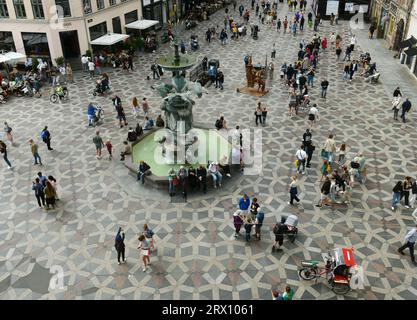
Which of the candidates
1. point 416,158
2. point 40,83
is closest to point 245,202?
point 416,158

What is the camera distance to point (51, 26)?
28.3 metres

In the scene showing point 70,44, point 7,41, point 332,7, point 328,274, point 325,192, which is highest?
point 7,41

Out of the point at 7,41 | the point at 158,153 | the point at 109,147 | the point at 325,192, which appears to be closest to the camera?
the point at 325,192

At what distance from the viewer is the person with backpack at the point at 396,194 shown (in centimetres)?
1451

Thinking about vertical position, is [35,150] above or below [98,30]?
below

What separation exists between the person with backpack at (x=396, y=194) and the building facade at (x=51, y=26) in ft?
79.9

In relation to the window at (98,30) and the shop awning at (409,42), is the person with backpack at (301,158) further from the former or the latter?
the window at (98,30)

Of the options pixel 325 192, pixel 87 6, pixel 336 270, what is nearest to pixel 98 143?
pixel 325 192

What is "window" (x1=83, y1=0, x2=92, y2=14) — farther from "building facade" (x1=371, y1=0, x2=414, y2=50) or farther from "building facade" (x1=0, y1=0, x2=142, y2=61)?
"building facade" (x1=371, y1=0, x2=414, y2=50)

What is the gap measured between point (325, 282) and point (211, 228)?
170 inches

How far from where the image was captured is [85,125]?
21.7 metres

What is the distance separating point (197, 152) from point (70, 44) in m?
17.5

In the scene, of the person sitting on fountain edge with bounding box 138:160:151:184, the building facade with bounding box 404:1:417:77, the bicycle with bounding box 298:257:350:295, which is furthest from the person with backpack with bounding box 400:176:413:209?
the building facade with bounding box 404:1:417:77

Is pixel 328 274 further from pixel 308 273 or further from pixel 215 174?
pixel 215 174
